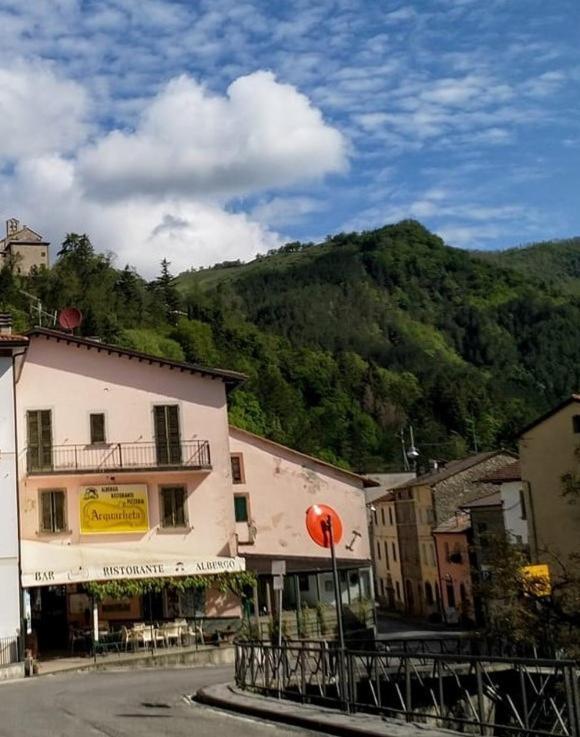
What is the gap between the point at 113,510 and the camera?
34.2m

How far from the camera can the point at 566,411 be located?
40.0 metres

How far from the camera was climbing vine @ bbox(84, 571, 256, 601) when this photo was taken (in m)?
30.7

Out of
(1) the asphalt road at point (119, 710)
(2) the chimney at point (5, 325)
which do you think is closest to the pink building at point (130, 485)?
(2) the chimney at point (5, 325)

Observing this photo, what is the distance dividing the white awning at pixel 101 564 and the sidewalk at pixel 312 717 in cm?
1371

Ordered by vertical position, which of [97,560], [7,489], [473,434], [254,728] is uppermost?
[473,434]

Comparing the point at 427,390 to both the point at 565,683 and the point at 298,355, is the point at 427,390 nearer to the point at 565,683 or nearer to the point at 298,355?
the point at 298,355

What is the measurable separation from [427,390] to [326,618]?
108 m

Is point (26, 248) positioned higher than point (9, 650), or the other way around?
point (26, 248)

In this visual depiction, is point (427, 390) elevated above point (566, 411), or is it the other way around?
point (427, 390)

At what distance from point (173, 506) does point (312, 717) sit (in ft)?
72.9

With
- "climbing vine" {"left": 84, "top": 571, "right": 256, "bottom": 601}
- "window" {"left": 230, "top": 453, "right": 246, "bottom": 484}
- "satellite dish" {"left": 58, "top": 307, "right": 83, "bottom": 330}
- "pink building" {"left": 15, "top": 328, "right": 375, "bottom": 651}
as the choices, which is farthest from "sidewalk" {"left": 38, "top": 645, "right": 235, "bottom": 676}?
"satellite dish" {"left": 58, "top": 307, "right": 83, "bottom": 330}

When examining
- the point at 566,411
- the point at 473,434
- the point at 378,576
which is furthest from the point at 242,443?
the point at 473,434

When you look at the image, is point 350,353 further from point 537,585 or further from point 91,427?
point 537,585

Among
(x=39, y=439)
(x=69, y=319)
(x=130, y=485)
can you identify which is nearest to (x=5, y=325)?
(x=69, y=319)
